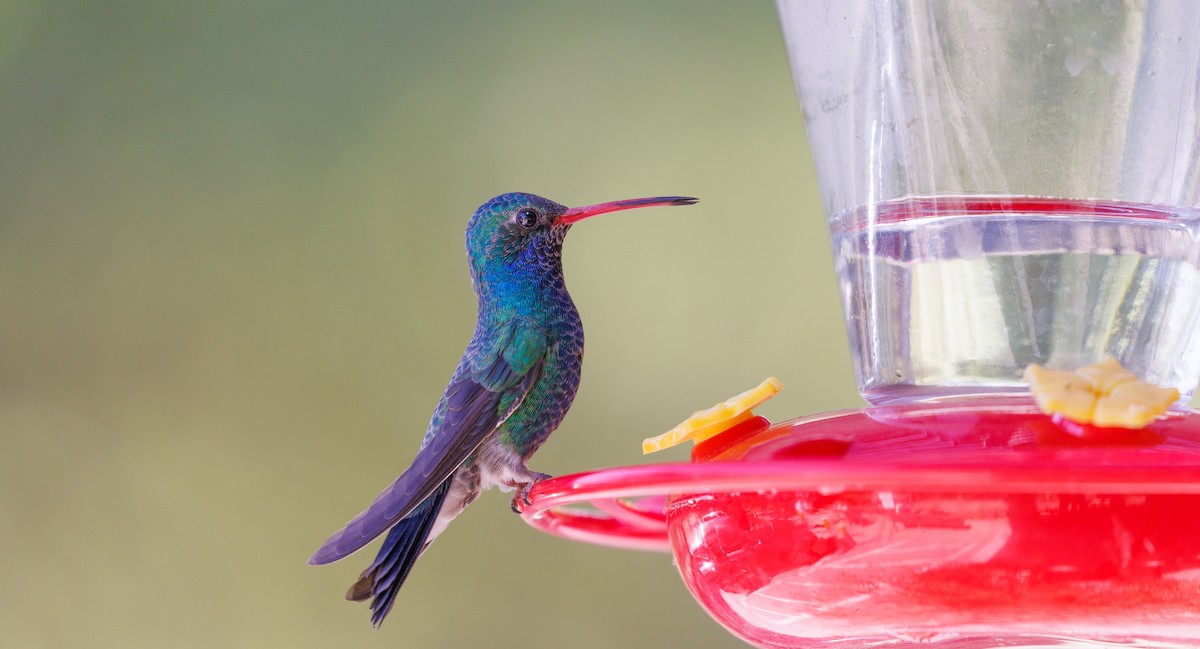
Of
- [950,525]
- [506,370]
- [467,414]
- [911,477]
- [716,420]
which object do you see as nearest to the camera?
[911,477]

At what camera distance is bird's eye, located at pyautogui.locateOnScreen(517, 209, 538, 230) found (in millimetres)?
2951

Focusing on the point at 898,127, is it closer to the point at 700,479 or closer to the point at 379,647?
the point at 700,479

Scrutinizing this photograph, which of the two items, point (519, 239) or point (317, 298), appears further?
point (317, 298)

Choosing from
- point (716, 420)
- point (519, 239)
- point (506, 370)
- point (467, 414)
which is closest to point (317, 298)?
point (519, 239)

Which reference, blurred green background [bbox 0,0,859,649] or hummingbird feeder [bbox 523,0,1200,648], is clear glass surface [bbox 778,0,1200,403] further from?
blurred green background [bbox 0,0,859,649]

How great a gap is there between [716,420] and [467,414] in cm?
92

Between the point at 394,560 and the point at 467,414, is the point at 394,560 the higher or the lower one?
the lower one

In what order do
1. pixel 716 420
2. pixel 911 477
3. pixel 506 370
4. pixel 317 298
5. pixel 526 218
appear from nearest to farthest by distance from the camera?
pixel 911 477, pixel 716 420, pixel 506 370, pixel 526 218, pixel 317 298

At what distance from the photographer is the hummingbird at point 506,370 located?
268 centimetres

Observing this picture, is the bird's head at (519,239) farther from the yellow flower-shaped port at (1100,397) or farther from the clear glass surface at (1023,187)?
the yellow flower-shaped port at (1100,397)

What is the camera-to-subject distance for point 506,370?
277 cm

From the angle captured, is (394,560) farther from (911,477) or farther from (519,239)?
(911,477)

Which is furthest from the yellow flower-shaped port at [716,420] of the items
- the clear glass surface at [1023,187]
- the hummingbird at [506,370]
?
the hummingbird at [506,370]

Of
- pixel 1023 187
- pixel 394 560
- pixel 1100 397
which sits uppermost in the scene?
pixel 1023 187
